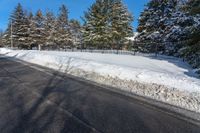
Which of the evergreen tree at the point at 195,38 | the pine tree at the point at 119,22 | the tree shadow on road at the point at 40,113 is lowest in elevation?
the tree shadow on road at the point at 40,113

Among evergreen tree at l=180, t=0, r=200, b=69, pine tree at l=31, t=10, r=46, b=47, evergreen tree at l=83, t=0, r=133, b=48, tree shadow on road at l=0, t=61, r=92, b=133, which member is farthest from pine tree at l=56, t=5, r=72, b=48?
tree shadow on road at l=0, t=61, r=92, b=133

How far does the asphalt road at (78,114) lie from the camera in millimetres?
4629

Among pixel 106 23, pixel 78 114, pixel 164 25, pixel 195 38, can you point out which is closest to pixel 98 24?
pixel 106 23

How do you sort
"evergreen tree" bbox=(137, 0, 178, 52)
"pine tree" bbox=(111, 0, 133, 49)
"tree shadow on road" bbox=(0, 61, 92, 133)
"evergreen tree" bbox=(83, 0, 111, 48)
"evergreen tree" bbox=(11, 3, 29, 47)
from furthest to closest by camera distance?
1. "evergreen tree" bbox=(11, 3, 29, 47)
2. "pine tree" bbox=(111, 0, 133, 49)
3. "evergreen tree" bbox=(83, 0, 111, 48)
4. "evergreen tree" bbox=(137, 0, 178, 52)
5. "tree shadow on road" bbox=(0, 61, 92, 133)

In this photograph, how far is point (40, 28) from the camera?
55906mm

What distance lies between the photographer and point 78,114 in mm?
5461

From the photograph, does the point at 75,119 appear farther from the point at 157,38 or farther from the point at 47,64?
the point at 157,38

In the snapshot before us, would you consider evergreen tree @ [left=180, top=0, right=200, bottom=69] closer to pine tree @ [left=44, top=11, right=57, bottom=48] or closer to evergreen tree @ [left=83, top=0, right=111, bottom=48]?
evergreen tree @ [left=83, top=0, right=111, bottom=48]

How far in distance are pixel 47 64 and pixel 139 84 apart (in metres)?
9.55

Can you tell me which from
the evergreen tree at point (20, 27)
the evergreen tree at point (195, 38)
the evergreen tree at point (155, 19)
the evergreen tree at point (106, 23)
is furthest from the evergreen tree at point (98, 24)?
the evergreen tree at point (195, 38)

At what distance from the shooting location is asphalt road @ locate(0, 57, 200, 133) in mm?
4629

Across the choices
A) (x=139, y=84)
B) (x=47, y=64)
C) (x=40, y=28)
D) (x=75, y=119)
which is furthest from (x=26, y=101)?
(x=40, y=28)

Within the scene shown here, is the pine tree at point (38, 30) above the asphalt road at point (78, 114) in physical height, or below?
above

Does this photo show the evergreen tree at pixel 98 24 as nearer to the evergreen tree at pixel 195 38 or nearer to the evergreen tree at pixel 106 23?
the evergreen tree at pixel 106 23
